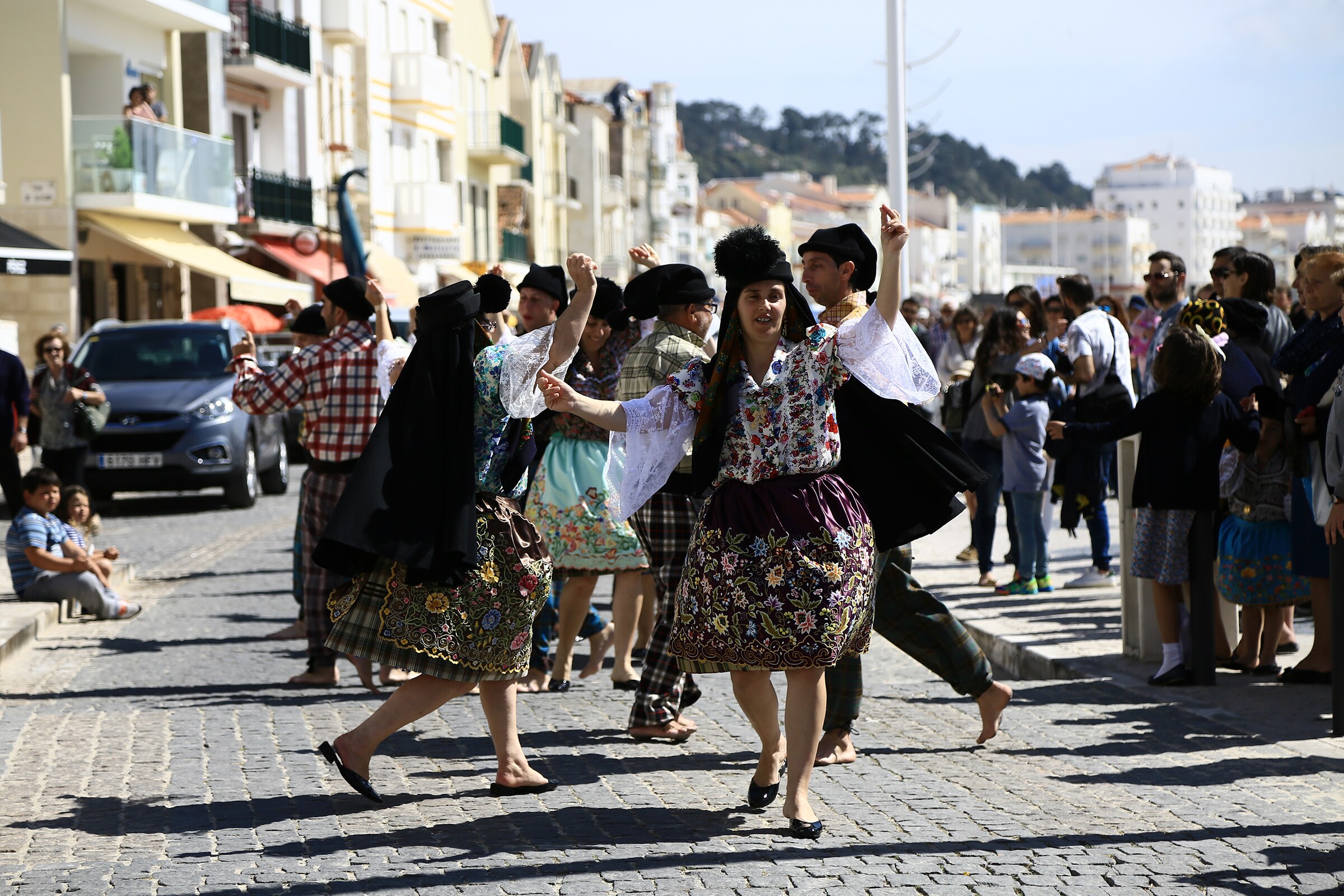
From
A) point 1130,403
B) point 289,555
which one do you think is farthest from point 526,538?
point 289,555

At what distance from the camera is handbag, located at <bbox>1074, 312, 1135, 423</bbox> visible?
426 inches

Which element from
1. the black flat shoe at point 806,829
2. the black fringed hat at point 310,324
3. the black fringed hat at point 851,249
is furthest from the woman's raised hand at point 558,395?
the black fringed hat at point 310,324

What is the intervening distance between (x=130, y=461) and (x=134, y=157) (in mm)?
11767

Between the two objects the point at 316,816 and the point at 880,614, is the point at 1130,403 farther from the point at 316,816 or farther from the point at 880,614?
the point at 316,816

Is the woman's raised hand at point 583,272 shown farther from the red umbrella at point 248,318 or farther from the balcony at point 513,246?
the balcony at point 513,246

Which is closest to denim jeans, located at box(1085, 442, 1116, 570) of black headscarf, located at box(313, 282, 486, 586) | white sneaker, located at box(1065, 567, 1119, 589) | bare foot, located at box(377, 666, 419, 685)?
white sneaker, located at box(1065, 567, 1119, 589)

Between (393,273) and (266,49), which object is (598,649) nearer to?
(266,49)

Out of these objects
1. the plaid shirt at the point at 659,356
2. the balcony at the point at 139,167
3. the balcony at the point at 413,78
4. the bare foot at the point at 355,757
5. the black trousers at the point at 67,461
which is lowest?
the bare foot at the point at 355,757

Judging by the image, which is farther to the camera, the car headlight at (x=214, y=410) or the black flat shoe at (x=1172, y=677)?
the car headlight at (x=214, y=410)

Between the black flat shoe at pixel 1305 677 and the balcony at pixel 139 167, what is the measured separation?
951 inches

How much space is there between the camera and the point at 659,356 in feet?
23.6

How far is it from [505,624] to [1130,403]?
230 inches

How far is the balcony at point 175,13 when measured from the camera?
98.9ft

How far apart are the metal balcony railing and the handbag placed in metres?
28.0
